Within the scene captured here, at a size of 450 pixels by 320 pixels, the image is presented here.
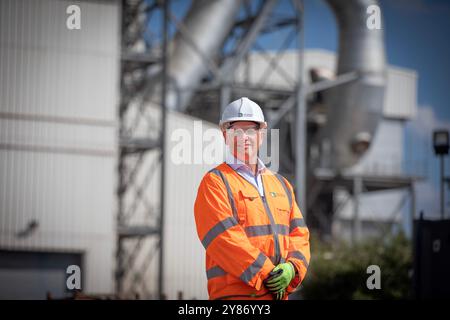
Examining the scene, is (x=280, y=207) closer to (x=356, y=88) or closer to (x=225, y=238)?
(x=225, y=238)

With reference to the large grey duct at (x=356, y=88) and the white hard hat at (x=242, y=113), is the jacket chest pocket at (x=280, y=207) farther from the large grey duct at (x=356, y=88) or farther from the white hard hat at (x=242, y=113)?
the large grey duct at (x=356, y=88)

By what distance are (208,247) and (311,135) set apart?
24.6 m

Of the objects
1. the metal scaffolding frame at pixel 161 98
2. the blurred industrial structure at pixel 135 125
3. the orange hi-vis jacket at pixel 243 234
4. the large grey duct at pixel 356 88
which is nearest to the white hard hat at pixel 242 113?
the orange hi-vis jacket at pixel 243 234

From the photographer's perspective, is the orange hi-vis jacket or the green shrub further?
the green shrub

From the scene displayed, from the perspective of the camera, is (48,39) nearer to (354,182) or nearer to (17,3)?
(17,3)

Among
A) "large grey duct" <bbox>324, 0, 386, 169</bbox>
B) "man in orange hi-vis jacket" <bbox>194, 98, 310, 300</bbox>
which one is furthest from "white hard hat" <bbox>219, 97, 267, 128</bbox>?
"large grey duct" <bbox>324, 0, 386, 169</bbox>

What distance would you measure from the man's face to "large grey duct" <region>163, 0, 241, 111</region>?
18068mm

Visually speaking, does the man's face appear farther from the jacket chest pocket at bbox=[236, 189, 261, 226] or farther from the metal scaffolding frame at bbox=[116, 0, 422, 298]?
the metal scaffolding frame at bbox=[116, 0, 422, 298]

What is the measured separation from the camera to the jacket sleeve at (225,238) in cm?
452

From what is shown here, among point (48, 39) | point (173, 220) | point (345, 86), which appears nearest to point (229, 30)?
point (345, 86)

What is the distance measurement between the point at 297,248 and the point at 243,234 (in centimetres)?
40

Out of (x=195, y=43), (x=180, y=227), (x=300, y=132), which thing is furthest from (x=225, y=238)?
(x=195, y=43)

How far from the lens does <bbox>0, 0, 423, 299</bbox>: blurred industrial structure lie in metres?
17.1

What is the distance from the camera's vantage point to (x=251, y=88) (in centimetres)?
2417
